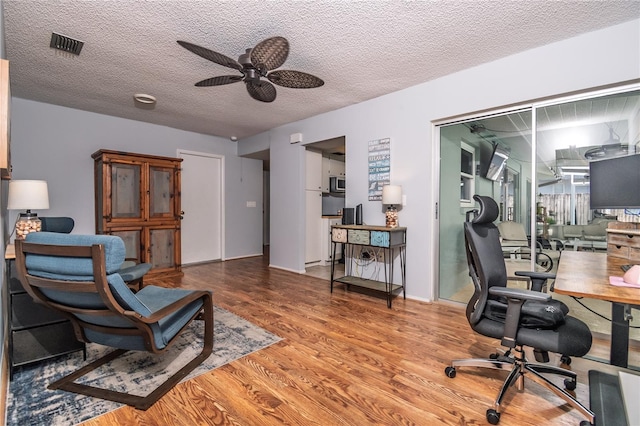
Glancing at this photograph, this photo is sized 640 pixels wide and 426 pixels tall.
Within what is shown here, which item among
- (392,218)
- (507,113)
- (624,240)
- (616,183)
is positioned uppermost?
(507,113)

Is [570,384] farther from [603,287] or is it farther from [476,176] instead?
[476,176]

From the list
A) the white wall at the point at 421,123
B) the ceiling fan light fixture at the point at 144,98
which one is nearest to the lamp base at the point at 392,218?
the white wall at the point at 421,123

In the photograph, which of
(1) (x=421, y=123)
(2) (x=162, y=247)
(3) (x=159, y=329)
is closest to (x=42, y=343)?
(3) (x=159, y=329)

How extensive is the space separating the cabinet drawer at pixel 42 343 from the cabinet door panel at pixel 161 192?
267 cm

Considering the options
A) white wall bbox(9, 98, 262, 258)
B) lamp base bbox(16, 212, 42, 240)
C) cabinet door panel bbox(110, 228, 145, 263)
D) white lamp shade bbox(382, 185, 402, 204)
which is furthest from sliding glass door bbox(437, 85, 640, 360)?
white wall bbox(9, 98, 262, 258)

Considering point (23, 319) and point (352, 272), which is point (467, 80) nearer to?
point (352, 272)

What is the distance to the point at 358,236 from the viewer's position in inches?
141

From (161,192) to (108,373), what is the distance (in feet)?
10.7

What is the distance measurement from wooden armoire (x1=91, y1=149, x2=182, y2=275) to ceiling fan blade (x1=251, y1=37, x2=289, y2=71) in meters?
2.98

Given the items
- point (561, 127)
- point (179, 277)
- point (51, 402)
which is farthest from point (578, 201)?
point (179, 277)

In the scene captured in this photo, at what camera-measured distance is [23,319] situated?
1.95 metres

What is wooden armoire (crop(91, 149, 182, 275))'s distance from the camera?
4.18 meters

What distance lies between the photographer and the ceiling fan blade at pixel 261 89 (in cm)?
269

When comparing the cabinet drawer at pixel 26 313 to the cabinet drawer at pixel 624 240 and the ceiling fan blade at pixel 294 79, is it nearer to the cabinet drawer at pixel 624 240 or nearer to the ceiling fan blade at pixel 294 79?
the ceiling fan blade at pixel 294 79
